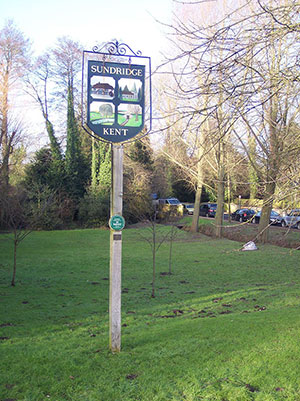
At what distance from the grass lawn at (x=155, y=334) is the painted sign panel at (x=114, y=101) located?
286 cm

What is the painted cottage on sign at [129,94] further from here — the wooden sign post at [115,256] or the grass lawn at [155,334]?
Result: the grass lawn at [155,334]

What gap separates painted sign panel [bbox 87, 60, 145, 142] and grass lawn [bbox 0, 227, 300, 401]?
9.37 feet

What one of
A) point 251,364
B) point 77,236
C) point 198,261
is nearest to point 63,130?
point 77,236

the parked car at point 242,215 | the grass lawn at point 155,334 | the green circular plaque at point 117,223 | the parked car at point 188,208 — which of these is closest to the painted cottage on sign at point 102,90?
the green circular plaque at point 117,223

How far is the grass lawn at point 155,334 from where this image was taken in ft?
13.1

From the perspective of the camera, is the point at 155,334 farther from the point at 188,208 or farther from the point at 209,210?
the point at 188,208

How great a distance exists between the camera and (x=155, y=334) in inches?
241

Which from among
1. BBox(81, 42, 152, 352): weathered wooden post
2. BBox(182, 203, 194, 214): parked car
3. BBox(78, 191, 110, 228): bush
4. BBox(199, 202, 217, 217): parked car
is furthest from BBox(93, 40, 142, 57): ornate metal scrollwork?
BBox(182, 203, 194, 214): parked car

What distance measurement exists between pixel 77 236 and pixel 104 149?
10.2m

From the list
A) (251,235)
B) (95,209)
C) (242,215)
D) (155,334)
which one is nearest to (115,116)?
(155,334)

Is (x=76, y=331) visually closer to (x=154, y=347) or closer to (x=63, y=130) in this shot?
(x=154, y=347)

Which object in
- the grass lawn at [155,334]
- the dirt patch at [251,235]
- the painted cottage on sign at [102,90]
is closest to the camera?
the grass lawn at [155,334]

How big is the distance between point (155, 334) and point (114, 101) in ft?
11.4

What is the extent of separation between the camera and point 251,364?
176 inches
